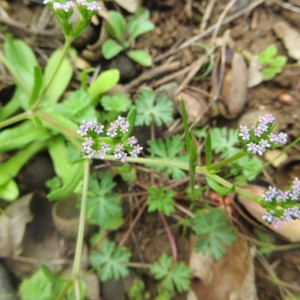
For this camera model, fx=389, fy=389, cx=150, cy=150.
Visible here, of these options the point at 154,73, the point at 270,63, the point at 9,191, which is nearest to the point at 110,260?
the point at 9,191

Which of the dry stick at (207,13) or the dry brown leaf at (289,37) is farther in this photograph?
the dry stick at (207,13)

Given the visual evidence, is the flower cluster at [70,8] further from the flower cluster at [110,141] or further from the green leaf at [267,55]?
the green leaf at [267,55]

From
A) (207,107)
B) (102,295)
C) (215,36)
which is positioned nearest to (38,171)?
(102,295)

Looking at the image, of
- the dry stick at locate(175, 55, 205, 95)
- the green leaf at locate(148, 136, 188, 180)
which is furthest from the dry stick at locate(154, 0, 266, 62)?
the green leaf at locate(148, 136, 188, 180)

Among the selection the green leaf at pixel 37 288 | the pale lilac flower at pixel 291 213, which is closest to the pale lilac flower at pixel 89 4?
the pale lilac flower at pixel 291 213

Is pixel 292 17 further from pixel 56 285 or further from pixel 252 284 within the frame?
pixel 56 285

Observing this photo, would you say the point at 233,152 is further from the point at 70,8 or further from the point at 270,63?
the point at 70,8
